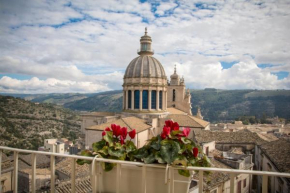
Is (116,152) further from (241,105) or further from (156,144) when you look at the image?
(241,105)

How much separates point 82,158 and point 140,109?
25100 millimetres

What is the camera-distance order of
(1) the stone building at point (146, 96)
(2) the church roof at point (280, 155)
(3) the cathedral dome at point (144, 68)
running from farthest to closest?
1. (3) the cathedral dome at point (144, 68)
2. (1) the stone building at point (146, 96)
3. (2) the church roof at point (280, 155)

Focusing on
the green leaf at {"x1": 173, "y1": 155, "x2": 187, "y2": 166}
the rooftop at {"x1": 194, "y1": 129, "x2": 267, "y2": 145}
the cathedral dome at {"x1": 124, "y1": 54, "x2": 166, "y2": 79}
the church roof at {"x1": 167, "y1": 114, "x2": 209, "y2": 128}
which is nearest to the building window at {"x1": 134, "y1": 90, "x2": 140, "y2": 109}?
the cathedral dome at {"x1": 124, "y1": 54, "x2": 166, "y2": 79}

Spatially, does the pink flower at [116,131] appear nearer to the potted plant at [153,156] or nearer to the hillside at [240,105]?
the potted plant at [153,156]

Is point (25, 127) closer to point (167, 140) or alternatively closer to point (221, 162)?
point (221, 162)

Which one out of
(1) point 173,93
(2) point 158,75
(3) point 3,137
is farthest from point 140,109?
(3) point 3,137

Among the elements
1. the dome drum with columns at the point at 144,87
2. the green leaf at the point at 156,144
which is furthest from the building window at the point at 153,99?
the green leaf at the point at 156,144

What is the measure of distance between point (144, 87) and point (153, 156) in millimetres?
25649

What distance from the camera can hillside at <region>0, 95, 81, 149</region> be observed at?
4369 cm

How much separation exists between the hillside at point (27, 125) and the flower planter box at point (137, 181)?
41.5 m

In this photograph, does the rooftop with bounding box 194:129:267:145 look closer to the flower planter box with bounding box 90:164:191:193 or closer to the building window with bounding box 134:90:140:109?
the building window with bounding box 134:90:140:109

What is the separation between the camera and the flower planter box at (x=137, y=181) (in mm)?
2836

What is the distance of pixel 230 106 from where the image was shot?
12875 cm

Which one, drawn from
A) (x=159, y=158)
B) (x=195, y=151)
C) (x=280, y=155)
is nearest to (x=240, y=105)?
(x=280, y=155)
